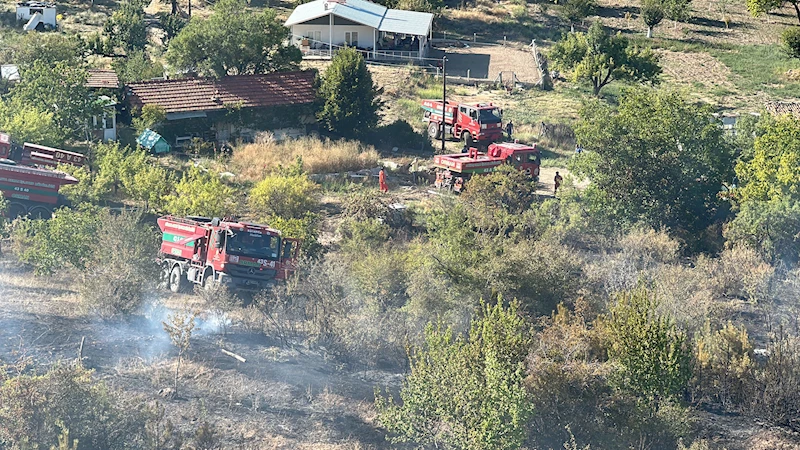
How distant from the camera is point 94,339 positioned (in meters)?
23.5

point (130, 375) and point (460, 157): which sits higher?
point (460, 157)

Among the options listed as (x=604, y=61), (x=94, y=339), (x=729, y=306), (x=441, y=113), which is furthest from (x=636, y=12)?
(x=94, y=339)

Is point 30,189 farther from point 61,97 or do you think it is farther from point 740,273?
point 740,273

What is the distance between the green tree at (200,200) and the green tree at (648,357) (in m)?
14.6

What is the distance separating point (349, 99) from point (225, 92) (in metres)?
5.27

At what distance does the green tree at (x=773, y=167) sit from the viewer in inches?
1294

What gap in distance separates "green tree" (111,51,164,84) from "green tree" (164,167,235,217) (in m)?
→ 14.1

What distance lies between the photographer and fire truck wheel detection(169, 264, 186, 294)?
91.5 feet

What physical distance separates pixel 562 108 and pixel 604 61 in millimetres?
4373

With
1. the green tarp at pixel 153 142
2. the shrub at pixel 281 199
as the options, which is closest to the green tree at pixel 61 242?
the shrub at pixel 281 199

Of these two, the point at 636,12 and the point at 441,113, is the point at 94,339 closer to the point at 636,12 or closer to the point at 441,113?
the point at 441,113

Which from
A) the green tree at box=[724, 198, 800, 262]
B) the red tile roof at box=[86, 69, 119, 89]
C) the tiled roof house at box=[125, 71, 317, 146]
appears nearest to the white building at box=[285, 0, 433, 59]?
the tiled roof house at box=[125, 71, 317, 146]

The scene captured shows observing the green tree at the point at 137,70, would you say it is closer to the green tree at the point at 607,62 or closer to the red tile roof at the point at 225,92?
the red tile roof at the point at 225,92

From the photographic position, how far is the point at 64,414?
1825 centimetres
